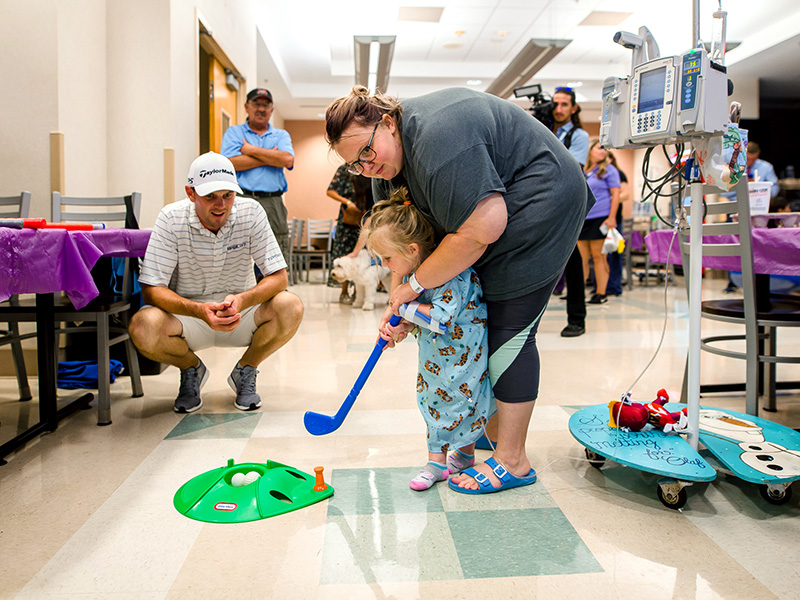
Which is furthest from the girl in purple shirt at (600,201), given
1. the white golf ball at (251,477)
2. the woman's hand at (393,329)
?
the white golf ball at (251,477)

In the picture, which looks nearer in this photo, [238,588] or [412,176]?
[238,588]

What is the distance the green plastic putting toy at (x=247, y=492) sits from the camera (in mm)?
1406

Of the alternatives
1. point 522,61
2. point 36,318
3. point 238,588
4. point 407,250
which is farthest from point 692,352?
point 522,61

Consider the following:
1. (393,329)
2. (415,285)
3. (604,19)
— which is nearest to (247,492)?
(393,329)

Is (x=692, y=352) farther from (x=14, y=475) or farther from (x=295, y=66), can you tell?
(x=295, y=66)

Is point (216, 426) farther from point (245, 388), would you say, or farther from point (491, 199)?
point (491, 199)

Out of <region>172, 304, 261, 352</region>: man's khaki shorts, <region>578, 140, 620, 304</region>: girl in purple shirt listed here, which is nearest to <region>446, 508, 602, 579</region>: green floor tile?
<region>172, 304, 261, 352</region>: man's khaki shorts

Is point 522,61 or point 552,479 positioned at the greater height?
point 522,61

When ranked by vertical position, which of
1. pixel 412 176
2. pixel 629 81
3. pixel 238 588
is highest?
pixel 629 81

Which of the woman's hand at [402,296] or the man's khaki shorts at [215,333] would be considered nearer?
the woman's hand at [402,296]

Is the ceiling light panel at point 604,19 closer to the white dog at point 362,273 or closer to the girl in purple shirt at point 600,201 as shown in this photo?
the girl in purple shirt at point 600,201

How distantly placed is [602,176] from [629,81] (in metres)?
3.68

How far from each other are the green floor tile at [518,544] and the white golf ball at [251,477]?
0.52 meters

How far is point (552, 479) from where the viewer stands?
1610mm
